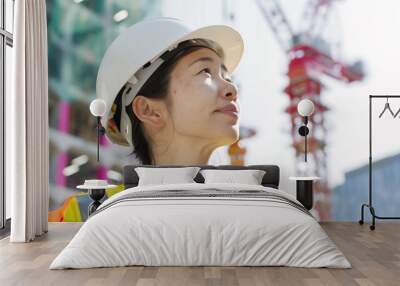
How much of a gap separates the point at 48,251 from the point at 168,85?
249cm

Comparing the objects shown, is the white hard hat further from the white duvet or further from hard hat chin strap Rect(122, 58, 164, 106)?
the white duvet

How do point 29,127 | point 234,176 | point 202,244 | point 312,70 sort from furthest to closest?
point 312,70 < point 234,176 < point 29,127 < point 202,244

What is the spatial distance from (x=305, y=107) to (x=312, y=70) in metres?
0.58

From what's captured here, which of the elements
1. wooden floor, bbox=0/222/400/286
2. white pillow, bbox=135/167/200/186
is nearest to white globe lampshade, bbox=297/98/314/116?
white pillow, bbox=135/167/200/186

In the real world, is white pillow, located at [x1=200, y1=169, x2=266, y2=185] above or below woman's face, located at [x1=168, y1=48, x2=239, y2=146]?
below

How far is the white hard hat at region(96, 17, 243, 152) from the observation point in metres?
6.86

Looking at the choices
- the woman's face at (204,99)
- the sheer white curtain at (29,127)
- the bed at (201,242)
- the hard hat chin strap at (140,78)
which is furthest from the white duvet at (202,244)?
the hard hat chin strap at (140,78)

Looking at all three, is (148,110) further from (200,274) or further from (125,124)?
(200,274)

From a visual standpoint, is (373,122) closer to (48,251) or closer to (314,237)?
(314,237)

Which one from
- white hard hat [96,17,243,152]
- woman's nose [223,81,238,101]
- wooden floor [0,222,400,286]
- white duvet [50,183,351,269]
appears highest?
white hard hat [96,17,243,152]

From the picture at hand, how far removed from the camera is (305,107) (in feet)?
22.4

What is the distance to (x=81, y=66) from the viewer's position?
7133mm

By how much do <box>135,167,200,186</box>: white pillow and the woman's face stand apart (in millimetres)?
541

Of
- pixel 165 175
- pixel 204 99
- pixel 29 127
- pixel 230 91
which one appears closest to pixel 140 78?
pixel 204 99
